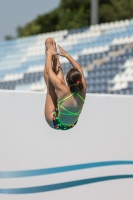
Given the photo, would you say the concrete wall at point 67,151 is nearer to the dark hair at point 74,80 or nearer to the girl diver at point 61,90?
the girl diver at point 61,90

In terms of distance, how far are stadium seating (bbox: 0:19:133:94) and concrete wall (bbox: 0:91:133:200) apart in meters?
4.93

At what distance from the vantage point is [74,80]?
3963 mm

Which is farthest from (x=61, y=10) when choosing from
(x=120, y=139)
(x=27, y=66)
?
Answer: (x=120, y=139)

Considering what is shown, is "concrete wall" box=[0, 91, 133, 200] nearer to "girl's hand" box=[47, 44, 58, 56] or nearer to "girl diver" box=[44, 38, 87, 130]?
"girl diver" box=[44, 38, 87, 130]

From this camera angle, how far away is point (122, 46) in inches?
452

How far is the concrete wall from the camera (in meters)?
4.70

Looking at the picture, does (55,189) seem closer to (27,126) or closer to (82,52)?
(27,126)

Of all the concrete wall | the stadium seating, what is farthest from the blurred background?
the concrete wall

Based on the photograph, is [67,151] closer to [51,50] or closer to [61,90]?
[61,90]

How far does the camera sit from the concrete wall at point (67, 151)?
4.70 meters

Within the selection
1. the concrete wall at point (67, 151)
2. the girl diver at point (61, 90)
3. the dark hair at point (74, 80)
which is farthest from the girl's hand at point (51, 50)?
the concrete wall at point (67, 151)

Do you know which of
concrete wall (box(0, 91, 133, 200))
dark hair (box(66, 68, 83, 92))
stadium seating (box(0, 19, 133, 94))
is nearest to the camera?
dark hair (box(66, 68, 83, 92))

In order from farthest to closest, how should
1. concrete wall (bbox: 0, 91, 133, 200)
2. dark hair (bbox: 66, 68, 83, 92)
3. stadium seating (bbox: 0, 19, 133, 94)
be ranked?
stadium seating (bbox: 0, 19, 133, 94)
concrete wall (bbox: 0, 91, 133, 200)
dark hair (bbox: 66, 68, 83, 92)

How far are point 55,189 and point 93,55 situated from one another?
7335mm
